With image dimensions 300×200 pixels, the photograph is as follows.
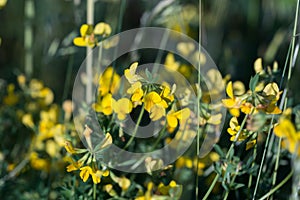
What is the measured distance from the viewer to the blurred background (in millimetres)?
2039

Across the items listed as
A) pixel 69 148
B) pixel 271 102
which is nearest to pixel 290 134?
pixel 271 102

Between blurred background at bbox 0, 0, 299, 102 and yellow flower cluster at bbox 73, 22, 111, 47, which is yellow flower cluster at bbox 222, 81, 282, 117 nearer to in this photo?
yellow flower cluster at bbox 73, 22, 111, 47

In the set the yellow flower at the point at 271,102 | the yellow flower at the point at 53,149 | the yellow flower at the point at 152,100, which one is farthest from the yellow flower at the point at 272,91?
the yellow flower at the point at 53,149

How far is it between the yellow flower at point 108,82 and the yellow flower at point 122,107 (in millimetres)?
153

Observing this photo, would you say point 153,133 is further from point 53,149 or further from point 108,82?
point 53,149

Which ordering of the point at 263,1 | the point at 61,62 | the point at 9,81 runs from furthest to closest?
the point at 263,1
the point at 61,62
the point at 9,81

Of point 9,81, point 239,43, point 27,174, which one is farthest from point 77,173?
point 239,43

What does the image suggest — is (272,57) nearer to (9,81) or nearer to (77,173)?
(9,81)

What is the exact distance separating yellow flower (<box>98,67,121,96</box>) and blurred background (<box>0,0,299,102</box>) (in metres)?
0.51

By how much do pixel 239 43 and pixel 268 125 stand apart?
129 centimetres

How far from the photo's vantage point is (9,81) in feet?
5.98

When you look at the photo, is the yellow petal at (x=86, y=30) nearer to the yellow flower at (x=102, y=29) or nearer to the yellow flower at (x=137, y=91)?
the yellow flower at (x=102, y=29)

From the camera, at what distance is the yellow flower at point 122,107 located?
1.08 m

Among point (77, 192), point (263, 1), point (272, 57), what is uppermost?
point (263, 1)
